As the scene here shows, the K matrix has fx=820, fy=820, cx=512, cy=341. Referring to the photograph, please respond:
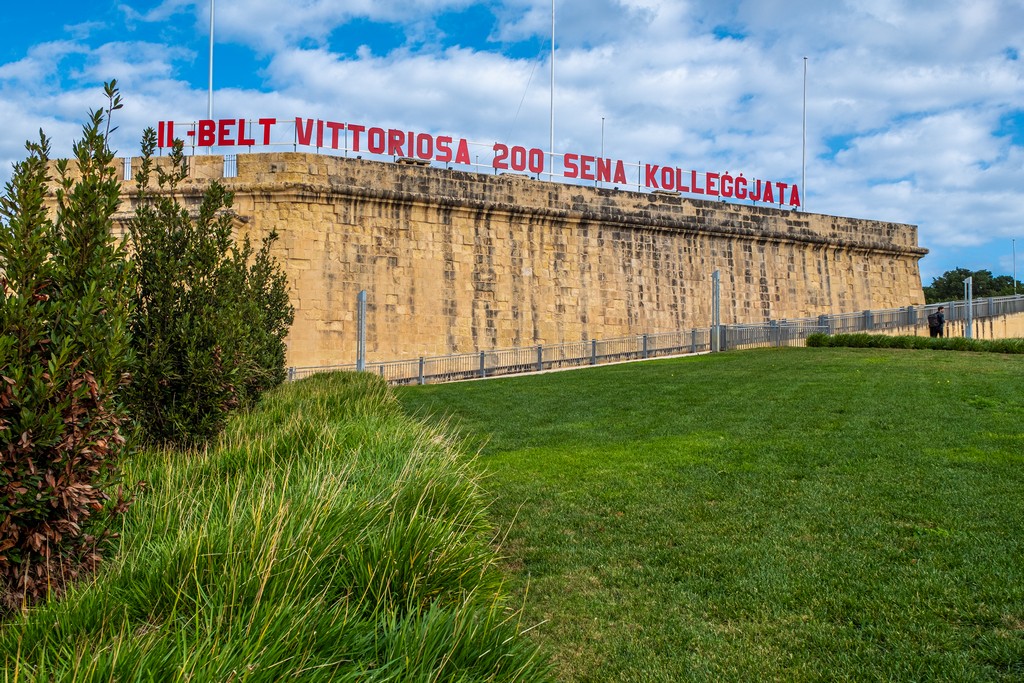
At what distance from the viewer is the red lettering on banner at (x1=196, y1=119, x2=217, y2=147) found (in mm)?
22172

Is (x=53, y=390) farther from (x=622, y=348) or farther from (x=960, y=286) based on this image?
(x=960, y=286)

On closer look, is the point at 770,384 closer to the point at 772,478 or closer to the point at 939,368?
the point at 939,368

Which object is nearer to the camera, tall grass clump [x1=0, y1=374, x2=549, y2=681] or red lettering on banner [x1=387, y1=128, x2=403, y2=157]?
tall grass clump [x1=0, y1=374, x2=549, y2=681]

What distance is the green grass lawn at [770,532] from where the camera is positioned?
13.6 ft

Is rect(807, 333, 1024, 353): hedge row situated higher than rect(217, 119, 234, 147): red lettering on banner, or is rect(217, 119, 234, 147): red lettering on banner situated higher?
rect(217, 119, 234, 147): red lettering on banner

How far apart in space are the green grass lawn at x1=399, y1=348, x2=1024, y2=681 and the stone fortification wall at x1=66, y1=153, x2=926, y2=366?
37.2 ft

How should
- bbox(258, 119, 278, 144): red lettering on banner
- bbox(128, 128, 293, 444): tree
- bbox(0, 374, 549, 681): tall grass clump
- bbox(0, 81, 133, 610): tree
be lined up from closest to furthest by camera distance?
bbox(0, 374, 549, 681): tall grass clump → bbox(0, 81, 133, 610): tree → bbox(128, 128, 293, 444): tree → bbox(258, 119, 278, 144): red lettering on banner

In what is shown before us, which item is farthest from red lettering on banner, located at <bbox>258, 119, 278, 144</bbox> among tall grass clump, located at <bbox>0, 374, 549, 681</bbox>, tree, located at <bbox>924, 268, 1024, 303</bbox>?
tree, located at <bbox>924, 268, 1024, 303</bbox>

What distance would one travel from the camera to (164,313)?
8008 millimetres

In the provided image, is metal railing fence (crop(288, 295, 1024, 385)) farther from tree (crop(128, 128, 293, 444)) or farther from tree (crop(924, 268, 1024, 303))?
tree (crop(924, 268, 1024, 303))

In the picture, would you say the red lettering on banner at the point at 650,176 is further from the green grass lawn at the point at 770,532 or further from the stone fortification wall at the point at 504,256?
the green grass lawn at the point at 770,532

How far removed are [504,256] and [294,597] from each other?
2148 centimetres

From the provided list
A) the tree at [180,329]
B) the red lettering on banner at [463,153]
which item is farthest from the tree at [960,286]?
the tree at [180,329]

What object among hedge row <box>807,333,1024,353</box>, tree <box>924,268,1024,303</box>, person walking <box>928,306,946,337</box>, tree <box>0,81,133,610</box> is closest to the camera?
tree <box>0,81,133,610</box>
